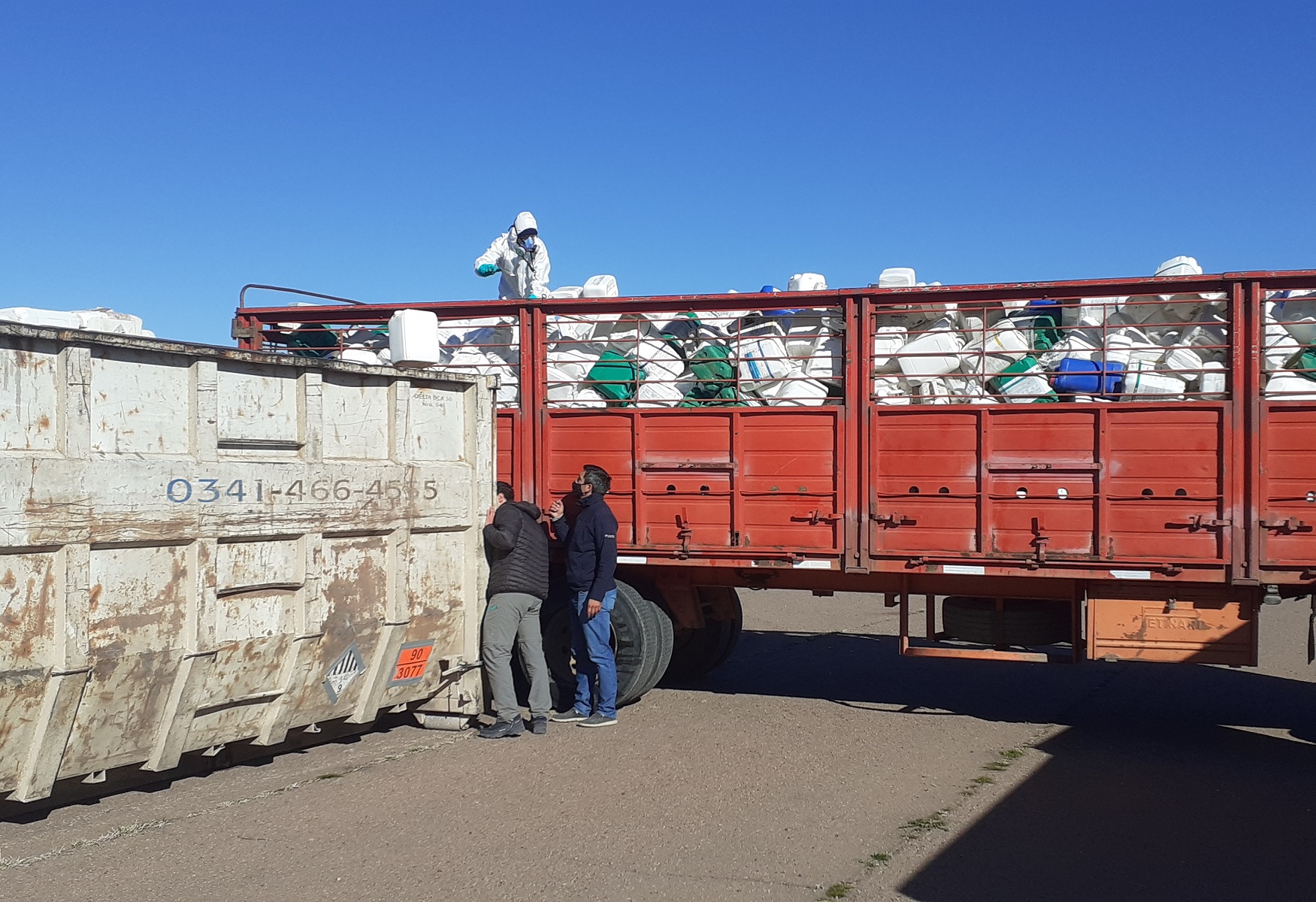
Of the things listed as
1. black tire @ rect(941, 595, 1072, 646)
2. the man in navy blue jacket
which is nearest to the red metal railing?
the man in navy blue jacket

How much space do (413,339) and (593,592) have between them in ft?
6.70

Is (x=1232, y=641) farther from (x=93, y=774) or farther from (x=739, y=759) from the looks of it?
(x=93, y=774)

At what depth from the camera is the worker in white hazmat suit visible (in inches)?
373

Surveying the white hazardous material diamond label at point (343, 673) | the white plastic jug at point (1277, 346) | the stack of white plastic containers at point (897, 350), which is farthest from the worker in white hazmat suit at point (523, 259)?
the white plastic jug at point (1277, 346)

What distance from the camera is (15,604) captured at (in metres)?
5.27

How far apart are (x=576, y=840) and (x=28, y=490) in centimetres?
291

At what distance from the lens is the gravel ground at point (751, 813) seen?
491cm

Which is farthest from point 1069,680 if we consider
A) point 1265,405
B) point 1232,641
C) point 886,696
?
point 1265,405

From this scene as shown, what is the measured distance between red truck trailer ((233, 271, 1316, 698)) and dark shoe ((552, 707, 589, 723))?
0.47 m

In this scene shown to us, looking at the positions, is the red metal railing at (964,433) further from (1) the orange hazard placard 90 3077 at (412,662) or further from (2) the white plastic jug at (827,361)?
(1) the orange hazard placard 90 3077 at (412,662)

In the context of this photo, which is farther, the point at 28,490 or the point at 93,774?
the point at 93,774

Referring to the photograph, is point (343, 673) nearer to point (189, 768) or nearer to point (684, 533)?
point (189, 768)

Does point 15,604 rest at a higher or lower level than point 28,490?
lower

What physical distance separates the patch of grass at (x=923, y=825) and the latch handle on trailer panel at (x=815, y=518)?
2.48 metres
